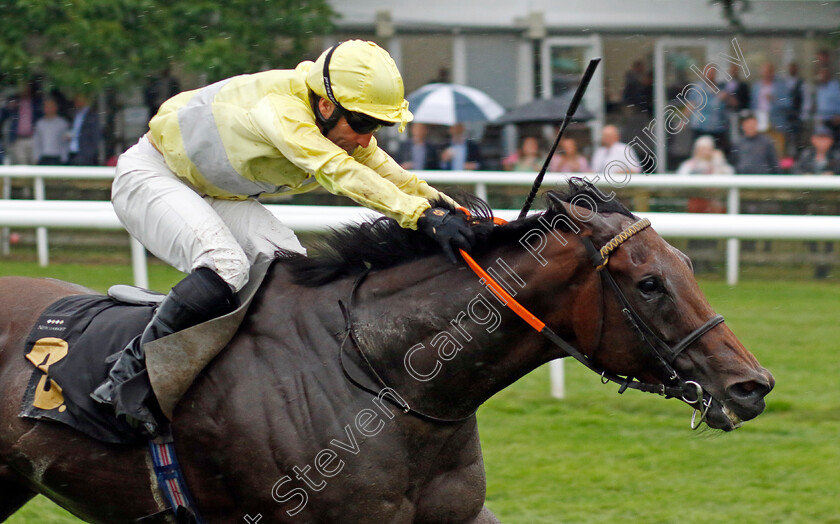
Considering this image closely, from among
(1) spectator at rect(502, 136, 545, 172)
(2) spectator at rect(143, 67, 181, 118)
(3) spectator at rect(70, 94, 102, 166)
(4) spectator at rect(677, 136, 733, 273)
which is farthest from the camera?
(2) spectator at rect(143, 67, 181, 118)

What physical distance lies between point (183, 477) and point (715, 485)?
2411 millimetres

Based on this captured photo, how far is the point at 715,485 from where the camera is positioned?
4457mm

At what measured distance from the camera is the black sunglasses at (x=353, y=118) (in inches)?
117

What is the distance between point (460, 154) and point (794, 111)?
323 centimetres

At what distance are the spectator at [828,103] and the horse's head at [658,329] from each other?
25.3 feet

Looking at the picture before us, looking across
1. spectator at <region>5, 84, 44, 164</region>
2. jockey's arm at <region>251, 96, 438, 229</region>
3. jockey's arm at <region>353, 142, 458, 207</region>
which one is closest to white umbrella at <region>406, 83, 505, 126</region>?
spectator at <region>5, 84, 44, 164</region>

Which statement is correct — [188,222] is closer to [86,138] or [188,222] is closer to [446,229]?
[446,229]

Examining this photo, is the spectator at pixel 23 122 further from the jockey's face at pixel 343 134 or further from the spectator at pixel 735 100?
the jockey's face at pixel 343 134

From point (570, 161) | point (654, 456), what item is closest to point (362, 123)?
point (654, 456)

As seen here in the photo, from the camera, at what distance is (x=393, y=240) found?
3053 mm

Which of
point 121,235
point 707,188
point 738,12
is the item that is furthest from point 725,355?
point 738,12

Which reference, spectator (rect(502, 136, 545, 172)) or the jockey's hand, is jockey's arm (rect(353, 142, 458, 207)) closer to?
the jockey's hand

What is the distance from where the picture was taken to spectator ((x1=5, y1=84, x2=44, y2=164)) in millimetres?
10492

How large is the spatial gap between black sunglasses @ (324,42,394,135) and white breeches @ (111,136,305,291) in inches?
19.5
